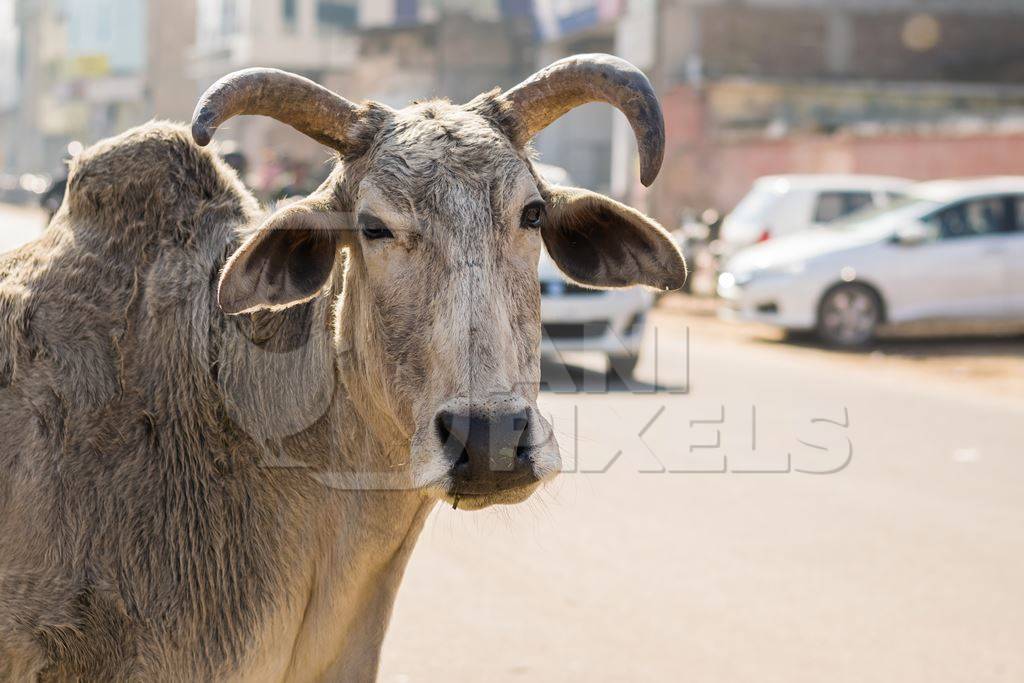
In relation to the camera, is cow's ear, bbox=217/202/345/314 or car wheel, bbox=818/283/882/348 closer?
cow's ear, bbox=217/202/345/314

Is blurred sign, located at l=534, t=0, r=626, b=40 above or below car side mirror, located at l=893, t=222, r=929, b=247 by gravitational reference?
above

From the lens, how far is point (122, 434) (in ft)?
11.9

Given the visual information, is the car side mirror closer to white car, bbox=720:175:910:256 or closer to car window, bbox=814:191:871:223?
white car, bbox=720:175:910:256

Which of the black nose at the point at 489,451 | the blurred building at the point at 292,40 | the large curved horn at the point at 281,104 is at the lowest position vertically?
the black nose at the point at 489,451

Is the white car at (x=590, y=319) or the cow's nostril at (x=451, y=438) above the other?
the white car at (x=590, y=319)

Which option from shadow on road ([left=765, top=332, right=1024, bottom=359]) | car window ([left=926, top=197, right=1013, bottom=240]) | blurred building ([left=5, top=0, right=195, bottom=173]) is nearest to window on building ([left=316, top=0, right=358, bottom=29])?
blurred building ([left=5, top=0, right=195, bottom=173])

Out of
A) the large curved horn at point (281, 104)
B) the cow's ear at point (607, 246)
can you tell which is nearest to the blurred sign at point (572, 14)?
the cow's ear at point (607, 246)

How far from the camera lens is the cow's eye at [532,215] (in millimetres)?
3564

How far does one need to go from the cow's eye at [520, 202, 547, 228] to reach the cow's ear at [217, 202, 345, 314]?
0.51 m

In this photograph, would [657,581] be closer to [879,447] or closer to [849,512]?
[849,512]

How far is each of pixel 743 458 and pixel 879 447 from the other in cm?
116

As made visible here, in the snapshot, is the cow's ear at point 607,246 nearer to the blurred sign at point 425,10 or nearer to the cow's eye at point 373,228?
the cow's eye at point 373,228

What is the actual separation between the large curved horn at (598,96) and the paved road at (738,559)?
1033 mm

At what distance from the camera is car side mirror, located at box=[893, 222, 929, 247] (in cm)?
1509
